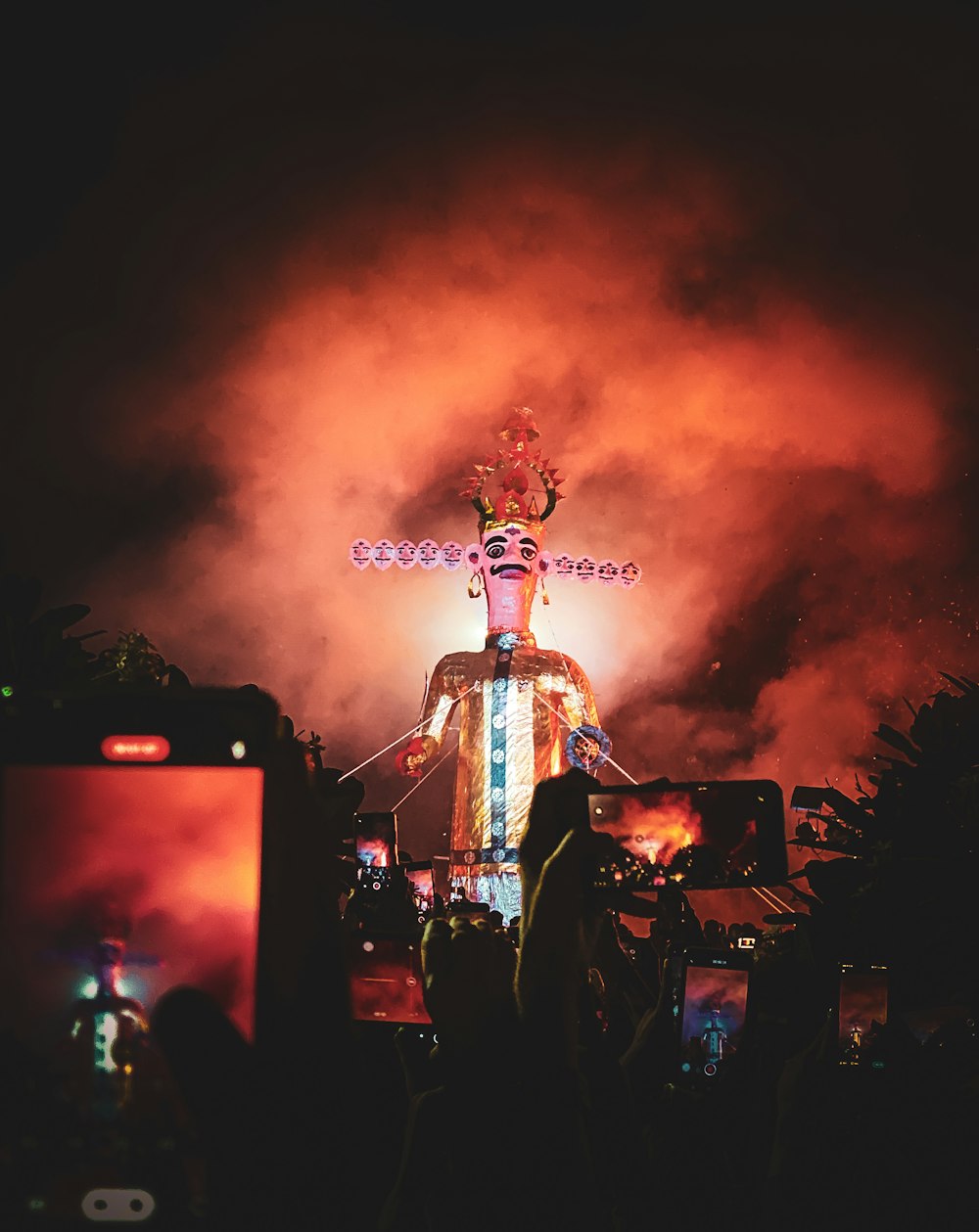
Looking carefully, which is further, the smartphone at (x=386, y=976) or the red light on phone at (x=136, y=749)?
the smartphone at (x=386, y=976)

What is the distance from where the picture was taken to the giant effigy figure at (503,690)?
1010cm

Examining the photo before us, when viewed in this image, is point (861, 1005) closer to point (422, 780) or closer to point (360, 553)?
point (360, 553)

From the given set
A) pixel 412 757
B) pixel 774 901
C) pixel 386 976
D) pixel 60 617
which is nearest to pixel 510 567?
pixel 412 757

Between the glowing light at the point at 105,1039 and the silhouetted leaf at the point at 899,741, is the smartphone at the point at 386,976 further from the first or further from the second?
the glowing light at the point at 105,1039

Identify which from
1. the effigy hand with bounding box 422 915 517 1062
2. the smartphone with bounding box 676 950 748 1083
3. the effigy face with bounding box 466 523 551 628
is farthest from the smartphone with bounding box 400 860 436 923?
the effigy hand with bounding box 422 915 517 1062

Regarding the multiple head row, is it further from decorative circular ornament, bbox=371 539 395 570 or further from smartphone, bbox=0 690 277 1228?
smartphone, bbox=0 690 277 1228

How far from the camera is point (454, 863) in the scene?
10.2 metres

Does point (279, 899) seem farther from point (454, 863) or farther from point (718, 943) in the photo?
point (454, 863)

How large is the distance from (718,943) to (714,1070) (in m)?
1.54

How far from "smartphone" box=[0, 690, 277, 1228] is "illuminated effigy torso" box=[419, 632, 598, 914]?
7564 mm

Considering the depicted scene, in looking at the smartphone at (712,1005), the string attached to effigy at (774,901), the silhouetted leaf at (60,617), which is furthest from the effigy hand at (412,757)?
the smartphone at (712,1005)

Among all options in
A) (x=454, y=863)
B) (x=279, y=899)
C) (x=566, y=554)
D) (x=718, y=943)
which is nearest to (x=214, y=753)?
(x=279, y=899)

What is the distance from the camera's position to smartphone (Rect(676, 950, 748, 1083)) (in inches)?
201

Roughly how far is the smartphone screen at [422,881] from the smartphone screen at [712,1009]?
298cm
